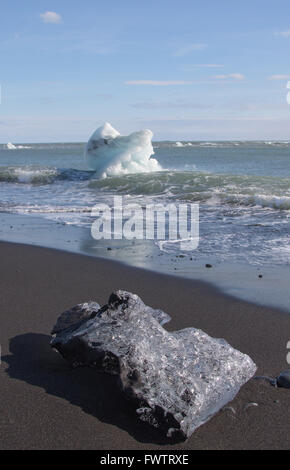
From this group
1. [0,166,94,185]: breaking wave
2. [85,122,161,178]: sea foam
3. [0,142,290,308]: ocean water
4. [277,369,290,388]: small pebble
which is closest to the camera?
[277,369,290,388]: small pebble

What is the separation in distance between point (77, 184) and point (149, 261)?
42.4ft

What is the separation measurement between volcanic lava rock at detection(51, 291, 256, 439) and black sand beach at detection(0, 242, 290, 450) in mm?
89

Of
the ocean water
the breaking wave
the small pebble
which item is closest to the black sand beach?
the small pebble

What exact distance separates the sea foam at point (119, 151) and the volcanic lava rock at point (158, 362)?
17893 mm

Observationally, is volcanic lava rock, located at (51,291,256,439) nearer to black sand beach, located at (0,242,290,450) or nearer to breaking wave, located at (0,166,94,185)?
black sand beach, located at (0,242,290,450)

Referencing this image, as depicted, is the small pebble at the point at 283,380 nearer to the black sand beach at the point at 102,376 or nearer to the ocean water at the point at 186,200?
the black sand beach at the point at 102,376

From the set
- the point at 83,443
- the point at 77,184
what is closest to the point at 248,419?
the point at 83,443

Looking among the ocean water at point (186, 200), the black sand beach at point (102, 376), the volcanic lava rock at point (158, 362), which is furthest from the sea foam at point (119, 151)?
the volcanic lava rock at point (158, 362)

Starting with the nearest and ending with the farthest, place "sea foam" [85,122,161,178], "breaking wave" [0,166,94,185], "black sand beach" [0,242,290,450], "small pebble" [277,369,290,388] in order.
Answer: "black sand beach" [0,242,290,450]
"small pebble" [277,369,290,388]
"breaking wave" [0,166,94,185]
"sea foam" [85,122,161,178]

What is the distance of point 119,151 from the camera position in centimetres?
2166

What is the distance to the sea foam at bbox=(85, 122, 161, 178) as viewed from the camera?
69.3 feet

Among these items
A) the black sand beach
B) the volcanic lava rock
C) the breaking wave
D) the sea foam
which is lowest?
the black sand beach

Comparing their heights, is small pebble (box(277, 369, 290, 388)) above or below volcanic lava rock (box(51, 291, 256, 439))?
below
